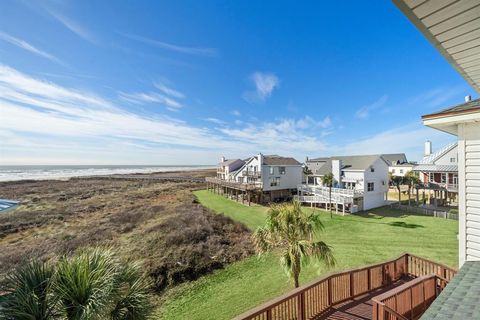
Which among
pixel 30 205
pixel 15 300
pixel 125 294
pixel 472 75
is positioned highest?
pixel 472 75

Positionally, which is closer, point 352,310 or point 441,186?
point 352,310

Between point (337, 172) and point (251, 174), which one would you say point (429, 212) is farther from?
point (251, 174)

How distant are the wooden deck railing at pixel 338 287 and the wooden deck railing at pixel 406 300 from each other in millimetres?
1338

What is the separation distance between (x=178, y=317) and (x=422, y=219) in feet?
78.5

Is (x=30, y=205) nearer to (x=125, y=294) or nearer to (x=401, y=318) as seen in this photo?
(x=125, y=294)

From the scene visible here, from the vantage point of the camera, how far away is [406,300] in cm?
520

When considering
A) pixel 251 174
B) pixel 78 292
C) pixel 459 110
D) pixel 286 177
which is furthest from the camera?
pixel 251 174

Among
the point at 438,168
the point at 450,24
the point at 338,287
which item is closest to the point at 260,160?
the point at 438,168

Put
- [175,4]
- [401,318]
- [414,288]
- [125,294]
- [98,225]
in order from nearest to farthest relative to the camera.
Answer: [125,294] → [401,318] → [414,288] → [175,4] → [98,225]

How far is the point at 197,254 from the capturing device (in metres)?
13.6

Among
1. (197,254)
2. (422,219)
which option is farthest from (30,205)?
(422,219)

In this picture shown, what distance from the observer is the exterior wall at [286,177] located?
1252 inches

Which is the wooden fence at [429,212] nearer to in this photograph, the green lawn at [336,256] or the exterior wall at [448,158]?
the green lawn at [336,256]

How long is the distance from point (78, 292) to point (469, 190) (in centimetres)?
796
